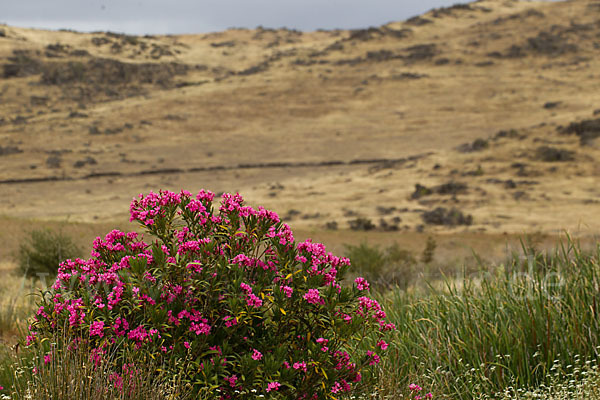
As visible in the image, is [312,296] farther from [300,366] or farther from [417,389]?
[417,389]

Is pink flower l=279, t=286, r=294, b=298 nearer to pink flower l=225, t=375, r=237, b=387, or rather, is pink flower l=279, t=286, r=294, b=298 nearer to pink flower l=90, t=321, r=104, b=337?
pink flower l=225, t=375, r=237, b=387

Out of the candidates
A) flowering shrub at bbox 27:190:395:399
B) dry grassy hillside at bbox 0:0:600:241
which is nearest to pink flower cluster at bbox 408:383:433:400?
flowering shrub at bbox 27:190:395:399

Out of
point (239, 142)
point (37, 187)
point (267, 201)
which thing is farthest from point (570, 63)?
point (37, 187)

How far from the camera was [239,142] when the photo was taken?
1551 inches

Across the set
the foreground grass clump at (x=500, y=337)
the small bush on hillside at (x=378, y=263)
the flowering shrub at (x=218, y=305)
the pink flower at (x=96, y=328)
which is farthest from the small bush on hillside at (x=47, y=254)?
the pink flower at (x=96, y=328)

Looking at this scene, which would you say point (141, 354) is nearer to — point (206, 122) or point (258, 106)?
point (206, 122)

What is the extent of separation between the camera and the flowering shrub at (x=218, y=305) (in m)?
3.12

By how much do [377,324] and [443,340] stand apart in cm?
144

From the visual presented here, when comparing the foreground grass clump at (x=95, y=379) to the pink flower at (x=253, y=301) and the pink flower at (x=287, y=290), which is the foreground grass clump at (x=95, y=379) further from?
the pink flower at (x=287, y=290)

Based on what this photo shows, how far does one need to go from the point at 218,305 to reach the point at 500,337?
2345 millimetres

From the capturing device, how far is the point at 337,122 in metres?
43.2

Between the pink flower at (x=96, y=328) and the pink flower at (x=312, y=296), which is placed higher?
the pink flower at (x=312, y=296)

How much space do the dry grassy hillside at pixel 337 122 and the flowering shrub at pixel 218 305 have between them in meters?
12.2

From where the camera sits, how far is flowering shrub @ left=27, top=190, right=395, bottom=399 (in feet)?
10.2
